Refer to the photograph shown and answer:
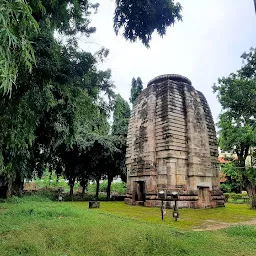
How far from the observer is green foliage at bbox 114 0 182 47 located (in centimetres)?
603

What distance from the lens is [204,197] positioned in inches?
590

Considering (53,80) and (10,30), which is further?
(53,80)

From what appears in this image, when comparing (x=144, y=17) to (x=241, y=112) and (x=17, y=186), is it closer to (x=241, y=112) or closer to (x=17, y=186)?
(x=241, y=112)

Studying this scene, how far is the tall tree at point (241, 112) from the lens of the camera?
14.9m

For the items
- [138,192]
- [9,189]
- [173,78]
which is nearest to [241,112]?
[173,78]

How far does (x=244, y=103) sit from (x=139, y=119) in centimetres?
685

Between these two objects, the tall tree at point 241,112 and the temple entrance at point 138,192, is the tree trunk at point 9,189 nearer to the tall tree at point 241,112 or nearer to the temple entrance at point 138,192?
the temple entrance at point 138,192

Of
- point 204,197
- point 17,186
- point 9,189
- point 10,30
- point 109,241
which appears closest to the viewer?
point 10,30

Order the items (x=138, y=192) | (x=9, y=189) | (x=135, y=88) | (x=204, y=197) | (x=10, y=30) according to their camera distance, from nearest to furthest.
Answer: (x=10, y=30), (x=204, y=197), (x=9, y=189), (x=138, y=192), (x=135, y=88)

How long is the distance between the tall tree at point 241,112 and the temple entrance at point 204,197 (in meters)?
2.25

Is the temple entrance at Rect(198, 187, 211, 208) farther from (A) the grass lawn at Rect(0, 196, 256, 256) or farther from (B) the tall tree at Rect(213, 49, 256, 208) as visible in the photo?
(A) the grass lawn at Rect(0, 196, 256, 256)

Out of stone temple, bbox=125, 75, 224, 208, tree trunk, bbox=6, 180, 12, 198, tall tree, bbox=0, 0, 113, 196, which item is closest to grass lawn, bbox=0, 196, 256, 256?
tall tree, bbox=0, 0, 113, 196

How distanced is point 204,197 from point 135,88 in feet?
44.5

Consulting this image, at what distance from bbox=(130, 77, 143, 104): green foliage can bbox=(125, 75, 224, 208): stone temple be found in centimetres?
723
